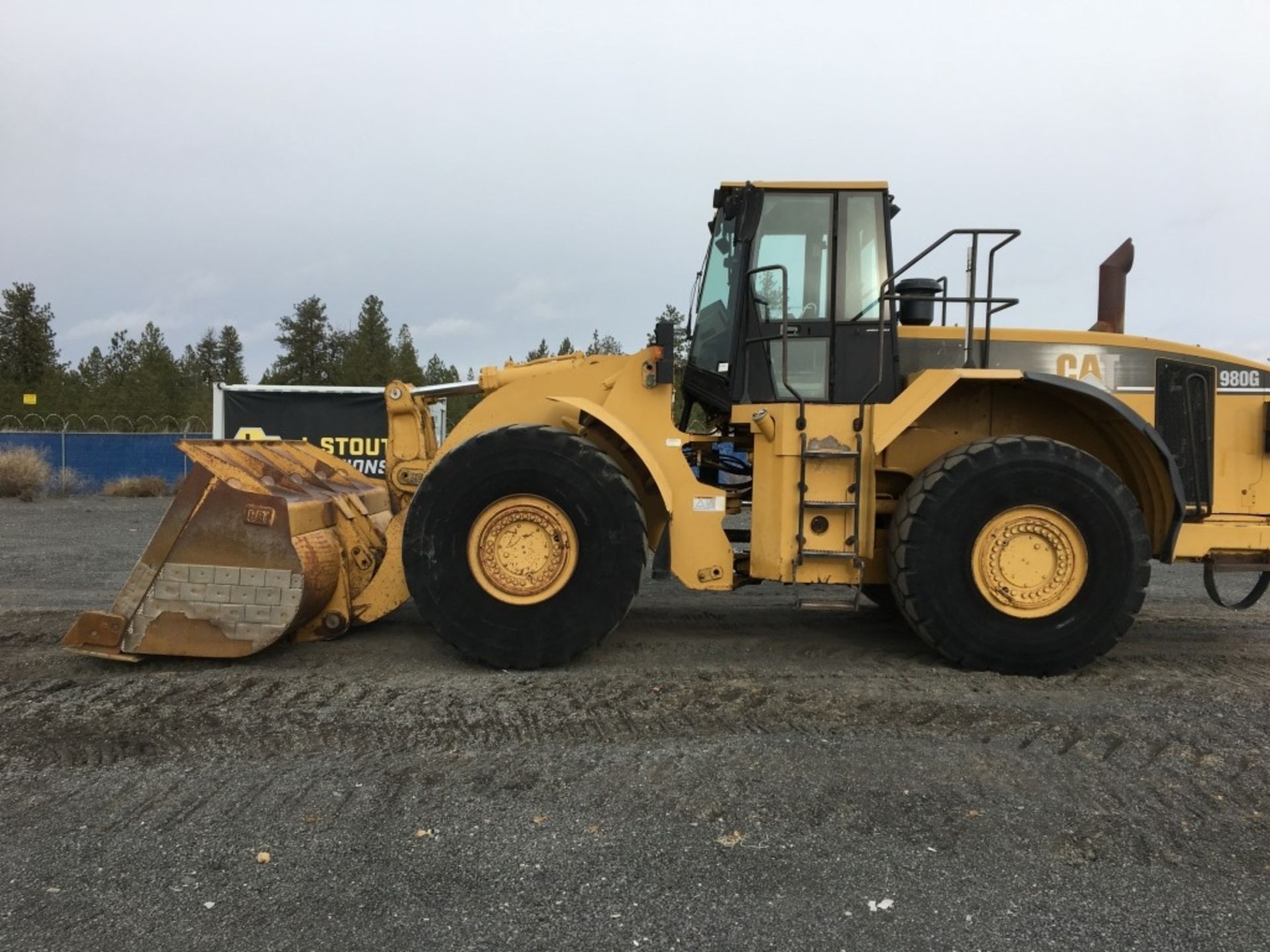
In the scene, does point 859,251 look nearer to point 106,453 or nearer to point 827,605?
point 827,605

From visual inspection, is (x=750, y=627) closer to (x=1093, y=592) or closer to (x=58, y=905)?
(x=1093, y=592)

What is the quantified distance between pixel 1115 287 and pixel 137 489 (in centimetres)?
2009

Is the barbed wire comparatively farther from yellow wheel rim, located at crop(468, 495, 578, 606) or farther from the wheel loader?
yellow wheel rim, located at crop(468, 495, 578, 606)

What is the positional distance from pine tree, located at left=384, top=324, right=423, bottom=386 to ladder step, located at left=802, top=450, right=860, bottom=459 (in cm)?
3171

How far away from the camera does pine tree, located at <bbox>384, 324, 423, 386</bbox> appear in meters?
36.2

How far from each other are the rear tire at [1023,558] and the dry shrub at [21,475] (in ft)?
61.5

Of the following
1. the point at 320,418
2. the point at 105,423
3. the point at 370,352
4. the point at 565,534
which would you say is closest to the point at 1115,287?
the point at 565,534

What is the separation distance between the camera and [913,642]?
5.22 m

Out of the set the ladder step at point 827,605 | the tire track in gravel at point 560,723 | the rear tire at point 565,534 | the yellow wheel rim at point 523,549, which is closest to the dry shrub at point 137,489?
the tire track in gravel at point 560,723

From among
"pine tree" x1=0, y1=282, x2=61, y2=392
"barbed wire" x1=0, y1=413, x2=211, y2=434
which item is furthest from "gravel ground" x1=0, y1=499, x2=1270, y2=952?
"pine tree" x1=0, y1=282, x2=61, y2=392

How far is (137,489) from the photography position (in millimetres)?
18828

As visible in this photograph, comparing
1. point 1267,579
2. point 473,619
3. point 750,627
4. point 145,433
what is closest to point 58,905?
point 473,619

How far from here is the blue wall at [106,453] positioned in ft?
64.6

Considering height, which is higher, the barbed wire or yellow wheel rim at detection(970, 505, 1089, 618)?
the barbed wire
